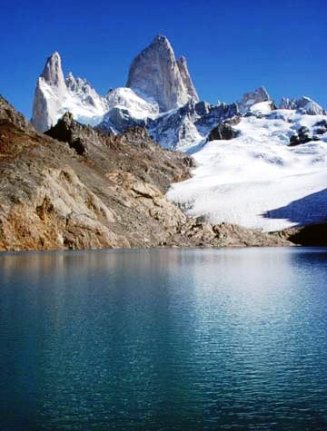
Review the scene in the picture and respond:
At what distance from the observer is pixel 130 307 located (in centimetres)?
3098

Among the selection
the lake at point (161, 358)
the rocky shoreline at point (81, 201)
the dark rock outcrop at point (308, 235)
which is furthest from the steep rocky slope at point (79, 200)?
the lake at point (161, 358)

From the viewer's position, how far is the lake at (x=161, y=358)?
1479 cm

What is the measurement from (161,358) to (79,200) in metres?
82.4

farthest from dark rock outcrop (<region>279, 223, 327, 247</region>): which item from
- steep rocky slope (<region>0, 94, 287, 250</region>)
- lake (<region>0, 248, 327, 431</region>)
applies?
lake (<region>0, 248, 327, 431</region>)

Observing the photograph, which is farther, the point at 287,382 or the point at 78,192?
the point at 78,192

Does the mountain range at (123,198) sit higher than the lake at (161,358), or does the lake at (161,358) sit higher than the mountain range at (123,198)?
the mountain range at (123,198)

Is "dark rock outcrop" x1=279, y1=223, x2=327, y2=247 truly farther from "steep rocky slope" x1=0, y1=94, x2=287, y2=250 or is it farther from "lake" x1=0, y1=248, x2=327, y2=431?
"lake" x1=0, y1=248, x2=327, y2=431

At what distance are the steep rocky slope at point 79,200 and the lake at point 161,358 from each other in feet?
164

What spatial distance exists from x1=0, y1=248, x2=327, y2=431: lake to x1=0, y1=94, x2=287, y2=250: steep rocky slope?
50048mm

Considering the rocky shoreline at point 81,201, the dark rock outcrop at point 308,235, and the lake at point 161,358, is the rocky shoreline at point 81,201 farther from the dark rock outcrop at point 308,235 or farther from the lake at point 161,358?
the lake at point 161,358

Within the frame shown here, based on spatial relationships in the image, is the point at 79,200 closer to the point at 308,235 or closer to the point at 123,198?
the point at 123,198

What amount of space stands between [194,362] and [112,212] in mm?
89294

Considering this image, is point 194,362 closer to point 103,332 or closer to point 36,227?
point 103,332

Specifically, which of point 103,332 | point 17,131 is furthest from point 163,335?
point 17,131
